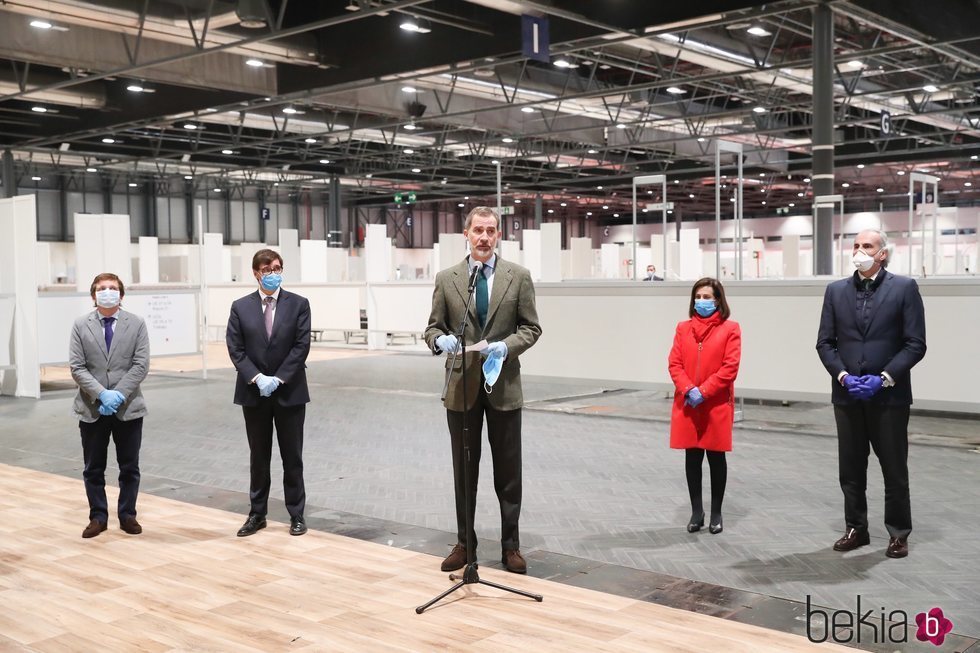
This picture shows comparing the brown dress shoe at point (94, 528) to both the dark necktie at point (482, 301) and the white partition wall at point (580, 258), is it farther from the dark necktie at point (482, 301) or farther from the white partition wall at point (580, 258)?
the white partition wall at point (580, 258)

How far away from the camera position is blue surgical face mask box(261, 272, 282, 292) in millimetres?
5641

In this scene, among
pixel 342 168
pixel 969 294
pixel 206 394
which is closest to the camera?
pixel 969 294

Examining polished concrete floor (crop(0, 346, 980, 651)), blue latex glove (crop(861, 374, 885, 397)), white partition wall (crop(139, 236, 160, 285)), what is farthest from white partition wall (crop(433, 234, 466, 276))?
blue latex glove (crop(861, 374, 885, 397))

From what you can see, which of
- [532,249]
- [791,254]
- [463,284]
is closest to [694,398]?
[463,284]

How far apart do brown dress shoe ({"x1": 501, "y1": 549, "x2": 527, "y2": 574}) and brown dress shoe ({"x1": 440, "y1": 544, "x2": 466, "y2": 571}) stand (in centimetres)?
22

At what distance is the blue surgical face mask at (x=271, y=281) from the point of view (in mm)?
5641

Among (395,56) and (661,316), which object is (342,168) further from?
(661,316)

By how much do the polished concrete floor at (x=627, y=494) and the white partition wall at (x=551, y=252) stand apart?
5.28 m

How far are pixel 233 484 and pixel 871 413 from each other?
15.4 feet

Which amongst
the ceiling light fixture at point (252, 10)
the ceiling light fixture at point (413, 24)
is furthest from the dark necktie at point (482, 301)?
the ceiling light fixture at point (413, 24)

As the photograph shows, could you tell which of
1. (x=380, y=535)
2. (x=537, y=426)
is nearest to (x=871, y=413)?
(x=380, y=535)

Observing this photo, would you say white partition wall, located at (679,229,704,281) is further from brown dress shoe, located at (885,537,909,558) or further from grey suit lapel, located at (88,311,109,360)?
grey suit lapel, located at (88,311,109,360)

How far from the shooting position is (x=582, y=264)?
83.4 ft

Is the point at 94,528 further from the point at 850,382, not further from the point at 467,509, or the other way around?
the point at 850,382
